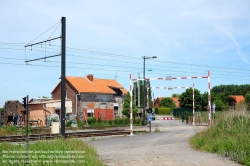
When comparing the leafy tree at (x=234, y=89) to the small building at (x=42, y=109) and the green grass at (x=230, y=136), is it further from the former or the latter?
the green grass at (x=230, y=136)

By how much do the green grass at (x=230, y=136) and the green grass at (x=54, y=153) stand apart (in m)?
4.64

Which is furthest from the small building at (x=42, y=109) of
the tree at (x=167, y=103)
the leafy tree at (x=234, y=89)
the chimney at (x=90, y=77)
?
the leafy tree at (x=234, y=89)

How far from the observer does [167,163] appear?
33.6 feet

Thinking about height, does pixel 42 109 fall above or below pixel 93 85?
below

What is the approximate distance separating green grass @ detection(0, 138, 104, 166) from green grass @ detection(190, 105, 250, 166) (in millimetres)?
4644

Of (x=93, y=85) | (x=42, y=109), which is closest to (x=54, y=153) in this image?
(x=42, y=109)

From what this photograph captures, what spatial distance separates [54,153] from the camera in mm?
9633

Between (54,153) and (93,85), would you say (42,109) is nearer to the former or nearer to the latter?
(93,85)

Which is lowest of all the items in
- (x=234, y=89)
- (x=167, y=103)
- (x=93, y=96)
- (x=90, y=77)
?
(x=167, y=103)

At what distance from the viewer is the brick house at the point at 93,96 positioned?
5212cm

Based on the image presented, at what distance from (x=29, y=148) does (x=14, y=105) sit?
139ft

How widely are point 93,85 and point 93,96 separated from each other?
3.57 meters

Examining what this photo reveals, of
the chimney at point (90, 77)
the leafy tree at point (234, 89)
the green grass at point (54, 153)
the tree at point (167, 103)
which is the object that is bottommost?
the green grass at point (54, 153)

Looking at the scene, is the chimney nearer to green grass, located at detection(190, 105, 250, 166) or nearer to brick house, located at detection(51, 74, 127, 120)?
brick house, located at detection(51, 74, 127, 120)
